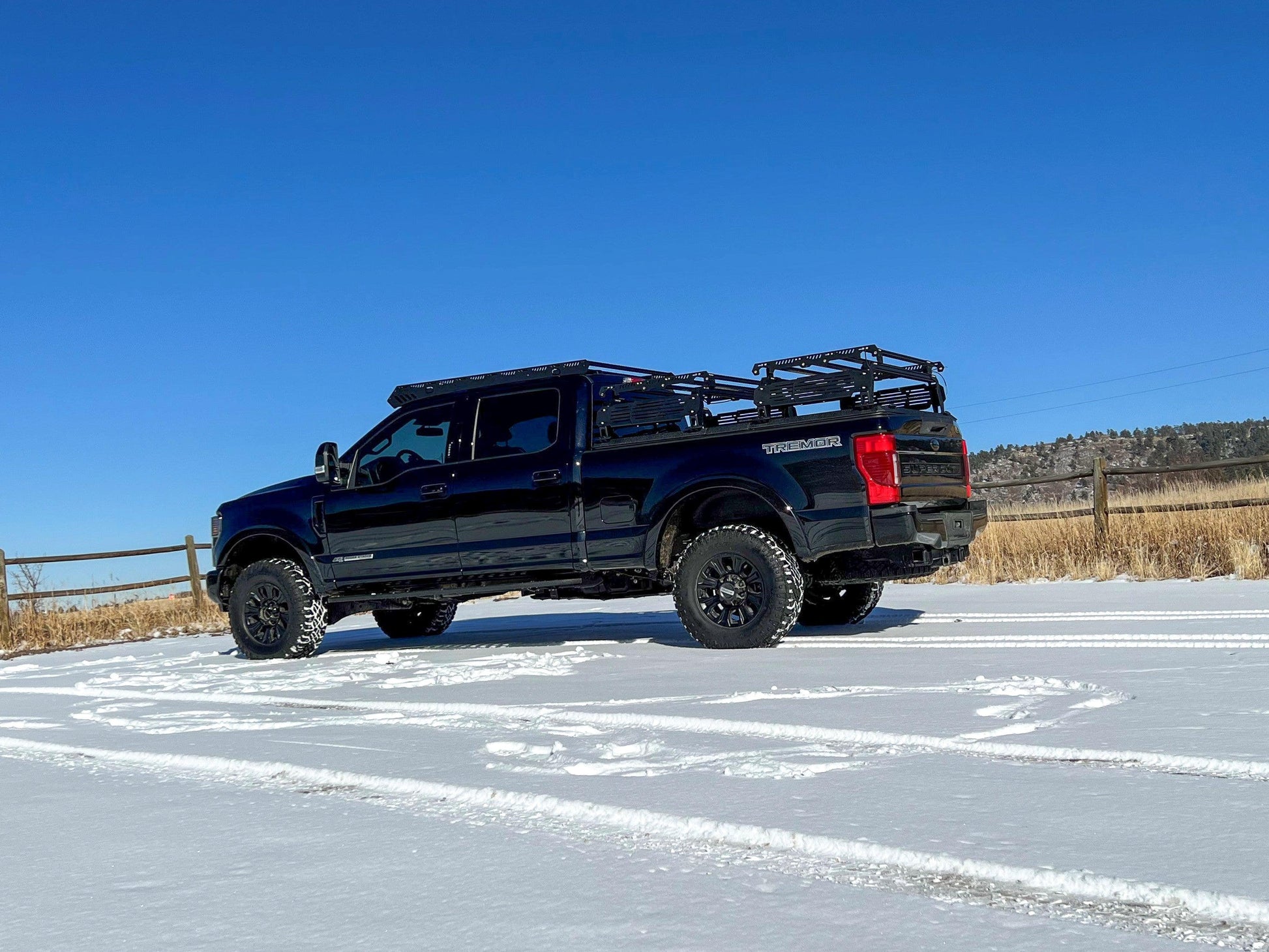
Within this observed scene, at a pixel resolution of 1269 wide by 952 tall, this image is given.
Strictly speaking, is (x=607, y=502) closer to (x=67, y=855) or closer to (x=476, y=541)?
(x=476, y=541)

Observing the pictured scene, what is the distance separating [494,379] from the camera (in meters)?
9.27

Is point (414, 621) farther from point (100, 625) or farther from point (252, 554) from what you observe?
point (100, 625)

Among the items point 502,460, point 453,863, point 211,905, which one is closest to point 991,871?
point 453,863

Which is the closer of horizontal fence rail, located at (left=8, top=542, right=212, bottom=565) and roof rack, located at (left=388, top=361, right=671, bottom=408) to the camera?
roof rack, located at (left=388, top=361, right=671, bottom=408)

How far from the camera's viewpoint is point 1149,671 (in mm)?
5863

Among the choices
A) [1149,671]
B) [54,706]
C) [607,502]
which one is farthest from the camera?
[607,502]

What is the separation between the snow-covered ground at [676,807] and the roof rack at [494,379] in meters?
2.63

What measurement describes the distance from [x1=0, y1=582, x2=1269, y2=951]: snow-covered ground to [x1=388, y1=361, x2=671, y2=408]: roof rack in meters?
2.63

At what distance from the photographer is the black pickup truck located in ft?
25.7

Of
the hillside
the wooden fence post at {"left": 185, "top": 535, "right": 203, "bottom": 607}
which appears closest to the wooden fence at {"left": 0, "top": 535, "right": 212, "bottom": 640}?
the wooden fence post at {"left": 185, "top": 535, "right": 203, "bottom": 607}

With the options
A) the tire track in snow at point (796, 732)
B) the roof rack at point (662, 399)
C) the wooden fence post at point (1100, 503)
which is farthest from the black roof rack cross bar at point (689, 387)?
the wooden fence post at point (1100, 503)

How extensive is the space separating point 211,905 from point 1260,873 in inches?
91.7

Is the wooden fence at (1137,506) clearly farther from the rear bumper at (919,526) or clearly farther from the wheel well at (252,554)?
the wheel well at (252,554)

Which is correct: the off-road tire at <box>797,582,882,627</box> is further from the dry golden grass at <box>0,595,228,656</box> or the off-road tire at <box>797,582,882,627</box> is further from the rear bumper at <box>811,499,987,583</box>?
the dry golden grass at <box>0,595,228,656</box>
